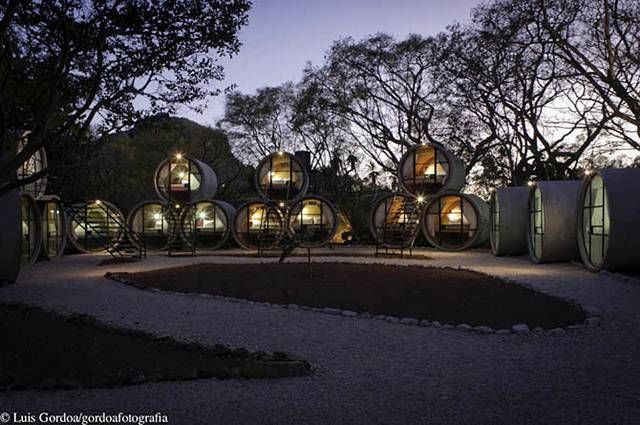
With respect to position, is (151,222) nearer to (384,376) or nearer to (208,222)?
(208,222)

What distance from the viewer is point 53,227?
19.5 m

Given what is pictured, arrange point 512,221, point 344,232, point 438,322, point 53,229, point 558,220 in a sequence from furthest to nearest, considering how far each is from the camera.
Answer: point 344,232, point 53,229, point 512,221, point 558,220, point 438,322

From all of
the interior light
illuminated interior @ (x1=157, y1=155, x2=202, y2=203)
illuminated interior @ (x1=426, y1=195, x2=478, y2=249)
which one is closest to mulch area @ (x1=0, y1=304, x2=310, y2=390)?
illuminated interior @ (x1=157, y1=155, x2=202, y2=203)

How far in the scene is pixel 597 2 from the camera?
16562 mm

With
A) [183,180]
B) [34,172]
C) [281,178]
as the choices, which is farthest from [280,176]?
[34,172]

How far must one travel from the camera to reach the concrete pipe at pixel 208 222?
21.9 meters

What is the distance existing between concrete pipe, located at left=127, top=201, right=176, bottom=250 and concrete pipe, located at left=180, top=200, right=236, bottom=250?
961 millimetres

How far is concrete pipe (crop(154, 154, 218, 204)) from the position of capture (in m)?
22.2

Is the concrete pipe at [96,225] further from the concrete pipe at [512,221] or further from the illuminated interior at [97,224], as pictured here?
the concrete pipe at [512,221]

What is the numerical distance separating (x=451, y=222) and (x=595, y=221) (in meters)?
8.86

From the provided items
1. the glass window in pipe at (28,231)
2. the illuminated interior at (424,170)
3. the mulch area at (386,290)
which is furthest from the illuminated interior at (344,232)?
the glass window in pipe at (28,231)

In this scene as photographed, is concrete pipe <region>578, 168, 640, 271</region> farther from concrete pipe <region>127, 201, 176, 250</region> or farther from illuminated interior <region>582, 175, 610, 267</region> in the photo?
concrete pipe <region>127, 201, 176, 250</region>

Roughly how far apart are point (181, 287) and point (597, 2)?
48.4 feet

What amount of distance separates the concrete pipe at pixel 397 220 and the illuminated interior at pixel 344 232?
2744mm
